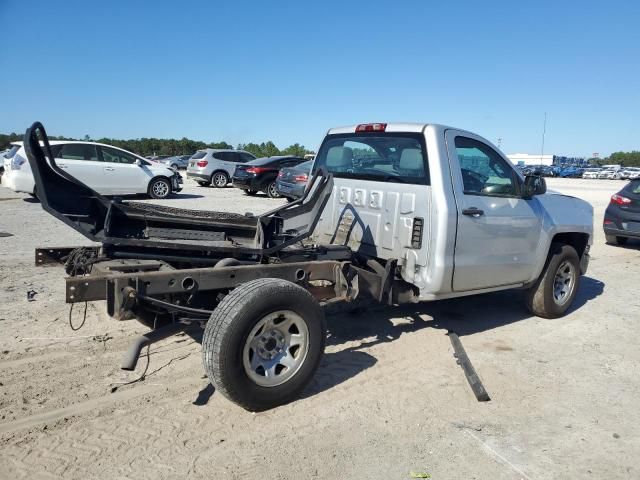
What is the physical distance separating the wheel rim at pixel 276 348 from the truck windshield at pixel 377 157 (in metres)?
1.83

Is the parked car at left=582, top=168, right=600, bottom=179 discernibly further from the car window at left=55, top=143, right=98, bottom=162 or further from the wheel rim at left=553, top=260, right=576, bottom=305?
the wheel rim at left=553, top=260, right=576, bottom=305

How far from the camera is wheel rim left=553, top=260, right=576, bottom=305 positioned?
5930mm

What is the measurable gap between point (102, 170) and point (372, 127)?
1216cm

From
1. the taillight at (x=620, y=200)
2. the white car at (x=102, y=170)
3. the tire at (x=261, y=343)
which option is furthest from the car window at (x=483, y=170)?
the white car at (x=102, y=170)

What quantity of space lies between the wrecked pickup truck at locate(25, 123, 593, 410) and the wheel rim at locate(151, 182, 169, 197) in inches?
481

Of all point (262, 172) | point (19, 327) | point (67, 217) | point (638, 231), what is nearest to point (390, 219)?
point (67, 217)

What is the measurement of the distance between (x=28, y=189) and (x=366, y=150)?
12028mm

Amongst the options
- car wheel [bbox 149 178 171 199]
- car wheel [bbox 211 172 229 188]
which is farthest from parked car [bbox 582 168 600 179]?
car wheel [bbox 149 178 171 199]

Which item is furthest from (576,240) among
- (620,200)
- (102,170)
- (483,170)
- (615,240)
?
(102,170)

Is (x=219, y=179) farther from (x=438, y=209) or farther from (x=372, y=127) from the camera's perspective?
(x=438, y=209)

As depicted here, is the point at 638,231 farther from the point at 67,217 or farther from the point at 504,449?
the point at 67,217

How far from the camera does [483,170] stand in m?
5.05

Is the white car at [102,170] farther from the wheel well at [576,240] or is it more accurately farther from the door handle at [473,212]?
the wheel well at [576,240]

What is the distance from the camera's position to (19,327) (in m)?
4.74
